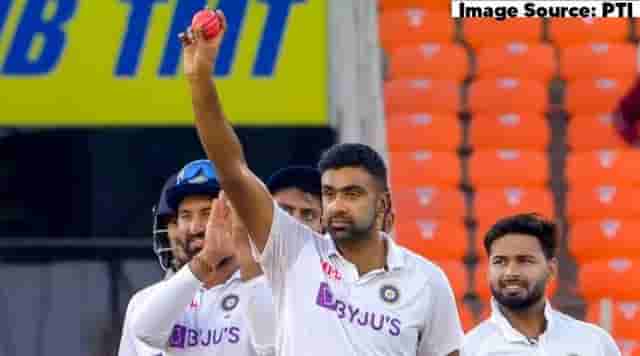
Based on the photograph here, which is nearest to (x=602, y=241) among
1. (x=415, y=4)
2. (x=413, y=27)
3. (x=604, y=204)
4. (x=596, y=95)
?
(x=604, y=204)

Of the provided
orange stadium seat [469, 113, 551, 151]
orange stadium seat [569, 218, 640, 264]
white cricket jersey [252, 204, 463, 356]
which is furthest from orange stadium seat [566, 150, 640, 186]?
white cricket jersey [252, 204, 463, 356]

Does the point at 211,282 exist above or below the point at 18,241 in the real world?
below

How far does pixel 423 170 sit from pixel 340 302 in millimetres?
6123

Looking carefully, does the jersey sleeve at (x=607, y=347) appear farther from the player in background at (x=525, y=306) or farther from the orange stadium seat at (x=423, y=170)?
the orange stadium seat at (x=423, y=170)

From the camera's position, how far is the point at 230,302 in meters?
5.51

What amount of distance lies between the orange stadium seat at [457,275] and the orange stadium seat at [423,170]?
2.26ft

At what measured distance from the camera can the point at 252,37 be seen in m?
9.62

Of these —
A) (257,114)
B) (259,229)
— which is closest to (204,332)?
(259,229)

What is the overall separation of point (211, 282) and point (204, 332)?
165mm

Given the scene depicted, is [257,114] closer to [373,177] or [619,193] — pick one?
[619,193]

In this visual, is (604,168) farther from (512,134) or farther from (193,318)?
(193,318)

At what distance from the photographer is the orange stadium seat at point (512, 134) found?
11.4 metres

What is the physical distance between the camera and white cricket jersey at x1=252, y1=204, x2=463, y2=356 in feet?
16.5

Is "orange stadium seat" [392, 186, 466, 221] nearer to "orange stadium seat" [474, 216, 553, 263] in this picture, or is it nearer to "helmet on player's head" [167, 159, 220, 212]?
"orange stadium seat" [474, 216, 553, 263]
